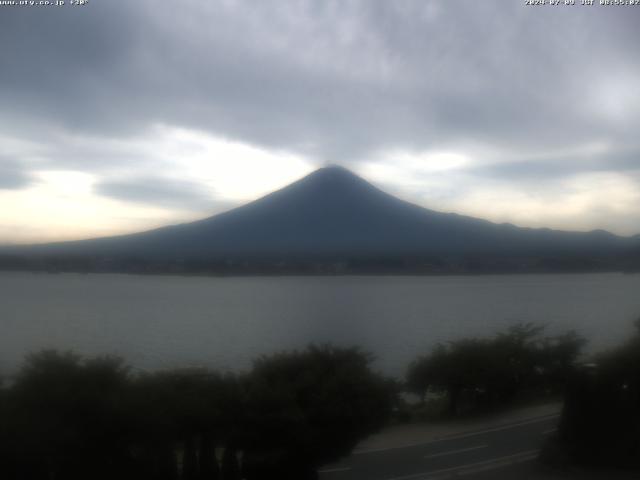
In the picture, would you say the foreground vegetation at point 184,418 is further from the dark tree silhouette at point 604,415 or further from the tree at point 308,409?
the dark tree silhouette at point 604,415

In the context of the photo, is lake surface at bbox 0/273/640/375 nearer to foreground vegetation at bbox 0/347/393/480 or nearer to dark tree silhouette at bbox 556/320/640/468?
foreground vegetation at bbox 0/347/393/480

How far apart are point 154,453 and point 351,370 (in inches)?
90.7

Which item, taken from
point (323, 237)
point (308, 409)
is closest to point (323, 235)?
point (323, 237)

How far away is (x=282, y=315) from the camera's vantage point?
40.2 ft

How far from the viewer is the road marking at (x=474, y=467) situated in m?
5.58

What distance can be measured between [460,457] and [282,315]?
662 centimetres

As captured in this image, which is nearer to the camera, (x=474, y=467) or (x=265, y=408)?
(x=474, y=467)

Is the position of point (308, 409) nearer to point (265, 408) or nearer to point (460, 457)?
point (265, 408)

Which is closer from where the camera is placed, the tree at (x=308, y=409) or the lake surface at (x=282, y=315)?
the tree at (x=308, y=409)

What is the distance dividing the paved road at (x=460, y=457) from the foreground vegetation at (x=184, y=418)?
0.28 metres

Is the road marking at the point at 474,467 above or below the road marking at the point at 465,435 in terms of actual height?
below

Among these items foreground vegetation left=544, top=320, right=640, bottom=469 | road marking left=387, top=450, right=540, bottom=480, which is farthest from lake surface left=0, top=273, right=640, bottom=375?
road marking left=387, top=450, right=540, bottom=480

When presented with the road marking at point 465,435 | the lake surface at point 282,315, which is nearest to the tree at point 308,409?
the road marking at point 465,435

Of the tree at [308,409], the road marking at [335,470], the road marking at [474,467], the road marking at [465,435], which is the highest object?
the tree at [308,409]
